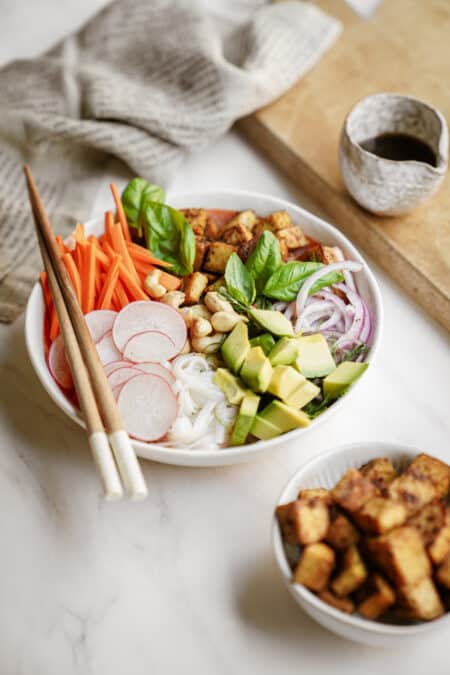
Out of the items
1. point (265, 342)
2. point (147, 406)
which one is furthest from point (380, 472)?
point (147, 406)

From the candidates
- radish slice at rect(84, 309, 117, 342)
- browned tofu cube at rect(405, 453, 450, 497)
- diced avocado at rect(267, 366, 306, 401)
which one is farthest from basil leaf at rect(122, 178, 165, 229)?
browned tofu cube at rect(405, 453, 450, 497)

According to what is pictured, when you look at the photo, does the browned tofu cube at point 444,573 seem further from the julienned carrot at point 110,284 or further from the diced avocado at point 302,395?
the julienned carrot at point 110,284

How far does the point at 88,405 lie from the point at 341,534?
565mm

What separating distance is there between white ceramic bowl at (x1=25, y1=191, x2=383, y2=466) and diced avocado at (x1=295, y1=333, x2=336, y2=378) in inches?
3.4

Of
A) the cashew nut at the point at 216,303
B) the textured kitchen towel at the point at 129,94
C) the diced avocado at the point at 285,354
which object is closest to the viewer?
the diced avocado at the point at 285,354

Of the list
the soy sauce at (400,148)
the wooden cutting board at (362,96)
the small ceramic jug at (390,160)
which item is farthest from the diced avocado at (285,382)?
the soy sauce at (400,148)

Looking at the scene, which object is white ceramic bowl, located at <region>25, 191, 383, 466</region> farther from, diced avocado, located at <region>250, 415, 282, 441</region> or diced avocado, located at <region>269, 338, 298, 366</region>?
diced avocado, located at <region>269, 338, 298, 366</region>

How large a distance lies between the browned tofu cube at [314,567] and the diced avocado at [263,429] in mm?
292

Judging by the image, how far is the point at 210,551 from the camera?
1489 millimetres

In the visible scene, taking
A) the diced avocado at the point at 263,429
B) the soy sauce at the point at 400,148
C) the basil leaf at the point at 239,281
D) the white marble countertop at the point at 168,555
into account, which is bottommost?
the white marble countertop at the point at 168,555

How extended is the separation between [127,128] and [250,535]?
1.36 meters

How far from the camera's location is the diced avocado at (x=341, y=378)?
1.50 m

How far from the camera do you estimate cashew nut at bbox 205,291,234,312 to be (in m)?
1.63

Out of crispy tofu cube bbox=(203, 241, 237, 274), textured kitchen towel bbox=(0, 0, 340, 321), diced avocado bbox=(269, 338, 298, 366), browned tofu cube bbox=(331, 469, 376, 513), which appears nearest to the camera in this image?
browned tofu cube bbox=(331, 469, 376, 513)
